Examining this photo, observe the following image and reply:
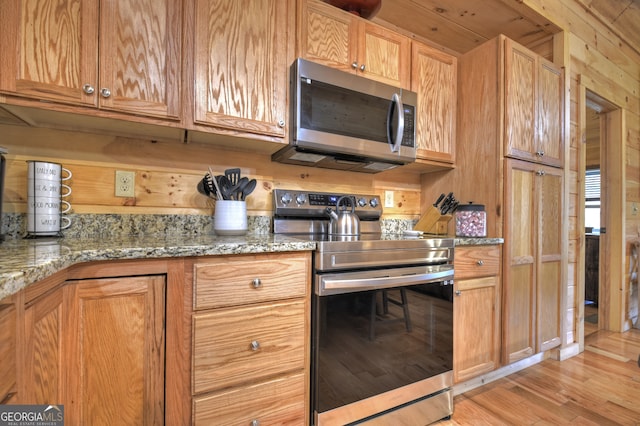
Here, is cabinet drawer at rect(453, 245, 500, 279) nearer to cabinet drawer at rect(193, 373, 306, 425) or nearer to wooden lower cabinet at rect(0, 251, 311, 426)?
wooden lower cabinet at rect(0, 251, 311, 426)

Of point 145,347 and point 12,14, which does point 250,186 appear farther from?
point 12,14

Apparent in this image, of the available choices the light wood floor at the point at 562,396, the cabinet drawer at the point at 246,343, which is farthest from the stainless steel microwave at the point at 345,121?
the light wood floor at the point at 562,396

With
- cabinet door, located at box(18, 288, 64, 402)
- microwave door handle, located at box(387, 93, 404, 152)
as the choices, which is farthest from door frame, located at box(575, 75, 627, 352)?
cabinet door, located at box(18, 288, 64, 402)

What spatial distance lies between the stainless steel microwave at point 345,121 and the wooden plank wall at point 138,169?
0.49 ft

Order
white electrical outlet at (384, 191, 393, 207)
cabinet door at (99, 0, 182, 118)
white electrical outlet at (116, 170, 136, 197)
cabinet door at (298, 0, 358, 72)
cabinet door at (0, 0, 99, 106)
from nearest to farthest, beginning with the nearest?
cabinet door at (0, 0, 99, 106), cabinet door at (99, 0, 182, 118), white electrical outlet at (116, 170, 136, 197), cabinet door at (298, 0, 358, 72), white electrical outlet at (384, 191, 393, 207)

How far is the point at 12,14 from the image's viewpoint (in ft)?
3.10

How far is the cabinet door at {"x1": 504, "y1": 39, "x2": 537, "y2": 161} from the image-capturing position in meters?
1.80

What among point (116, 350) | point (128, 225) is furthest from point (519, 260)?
point (128, 225)

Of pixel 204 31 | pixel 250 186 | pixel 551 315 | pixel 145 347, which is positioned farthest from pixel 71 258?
pixel 551 315

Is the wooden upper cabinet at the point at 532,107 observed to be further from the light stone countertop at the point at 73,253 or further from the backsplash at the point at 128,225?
the backsplash at the point at 128,225

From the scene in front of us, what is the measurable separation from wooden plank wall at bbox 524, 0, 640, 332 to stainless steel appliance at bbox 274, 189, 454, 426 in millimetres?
1601

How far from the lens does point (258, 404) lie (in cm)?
106

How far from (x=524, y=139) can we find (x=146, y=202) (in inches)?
90.5

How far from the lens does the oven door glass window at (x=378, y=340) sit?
3.79 feet
